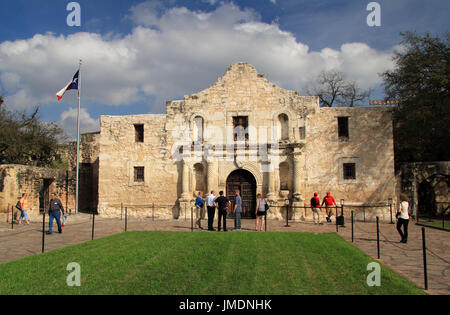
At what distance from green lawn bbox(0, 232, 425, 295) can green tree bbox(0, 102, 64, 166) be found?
17.8m

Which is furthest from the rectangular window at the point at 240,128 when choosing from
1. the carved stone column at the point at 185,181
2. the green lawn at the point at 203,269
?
the green lawn at the point at 203,269

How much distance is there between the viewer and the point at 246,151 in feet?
63.9

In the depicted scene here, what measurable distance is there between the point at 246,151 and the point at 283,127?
2.63 m

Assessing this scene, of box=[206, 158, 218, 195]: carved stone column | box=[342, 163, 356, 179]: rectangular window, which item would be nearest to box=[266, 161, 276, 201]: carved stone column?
box=[206, 158, 218, 195]: carved stone column

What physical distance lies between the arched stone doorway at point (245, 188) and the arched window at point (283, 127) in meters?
2.88

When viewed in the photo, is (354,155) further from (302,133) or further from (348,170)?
(302,133)

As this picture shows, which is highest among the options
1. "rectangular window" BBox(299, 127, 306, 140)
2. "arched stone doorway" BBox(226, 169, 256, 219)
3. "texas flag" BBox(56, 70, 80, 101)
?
"texas flag" BBox(56, 70, 80, 101)

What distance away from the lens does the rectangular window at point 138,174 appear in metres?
20.9

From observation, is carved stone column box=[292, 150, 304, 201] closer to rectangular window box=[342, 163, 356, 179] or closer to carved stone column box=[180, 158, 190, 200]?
rectangular window box=[342, 163, 356, 179]

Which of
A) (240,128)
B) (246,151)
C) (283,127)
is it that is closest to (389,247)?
(246,151)

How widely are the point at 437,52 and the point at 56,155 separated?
2708 cm

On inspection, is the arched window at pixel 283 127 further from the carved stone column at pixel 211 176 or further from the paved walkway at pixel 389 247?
the paved walkway at pixel 389 247

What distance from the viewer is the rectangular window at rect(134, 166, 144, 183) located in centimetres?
2089
